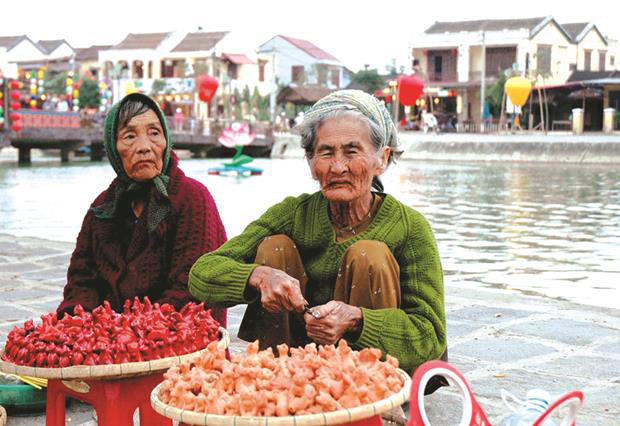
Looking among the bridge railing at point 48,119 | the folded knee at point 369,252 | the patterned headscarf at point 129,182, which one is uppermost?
Result: the bridge railing at point 48,119

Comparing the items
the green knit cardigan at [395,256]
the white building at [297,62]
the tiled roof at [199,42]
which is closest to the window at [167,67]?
the tiled roof at [199,42]

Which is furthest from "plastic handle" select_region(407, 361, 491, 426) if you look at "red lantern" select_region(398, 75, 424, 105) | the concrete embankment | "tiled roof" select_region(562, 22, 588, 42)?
"tiled roof" select_region(562, 22, 588, 42)

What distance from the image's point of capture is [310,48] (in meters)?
57.4

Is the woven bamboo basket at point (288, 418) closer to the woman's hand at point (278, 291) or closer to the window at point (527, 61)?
the woman's hand at point (278, 291)

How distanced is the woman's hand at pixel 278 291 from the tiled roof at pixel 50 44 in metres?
57.9

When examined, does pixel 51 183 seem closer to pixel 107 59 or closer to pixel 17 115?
pixel 17 115

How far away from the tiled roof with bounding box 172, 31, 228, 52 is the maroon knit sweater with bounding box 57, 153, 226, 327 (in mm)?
47836

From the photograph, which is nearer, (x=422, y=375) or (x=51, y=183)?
(x=422, y=375)

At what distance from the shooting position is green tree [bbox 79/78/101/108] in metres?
46.4

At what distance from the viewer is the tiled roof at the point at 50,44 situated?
57.1 m

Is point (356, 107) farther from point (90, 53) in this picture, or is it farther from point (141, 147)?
point (90, 53)

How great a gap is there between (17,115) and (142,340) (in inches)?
972

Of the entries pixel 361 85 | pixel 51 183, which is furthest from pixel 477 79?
pixel 51 183

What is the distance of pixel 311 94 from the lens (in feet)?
149
